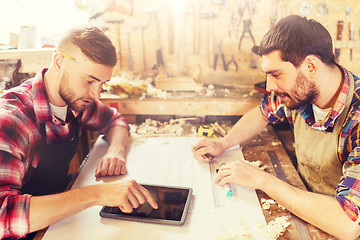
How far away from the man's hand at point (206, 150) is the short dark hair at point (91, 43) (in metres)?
0.62

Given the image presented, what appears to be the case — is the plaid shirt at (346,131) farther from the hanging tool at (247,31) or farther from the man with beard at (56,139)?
the hanging tool at (247,31)

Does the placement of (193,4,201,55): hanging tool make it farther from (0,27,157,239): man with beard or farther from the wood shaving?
(0,27,157,239): man with beard

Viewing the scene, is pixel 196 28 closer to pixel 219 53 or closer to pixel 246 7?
pixel 219 53

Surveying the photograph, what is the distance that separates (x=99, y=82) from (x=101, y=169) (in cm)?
41

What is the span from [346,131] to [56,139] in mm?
1320

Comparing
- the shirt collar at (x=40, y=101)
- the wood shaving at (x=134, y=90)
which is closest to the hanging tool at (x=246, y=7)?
the wood shaving at (x=134, y=90)

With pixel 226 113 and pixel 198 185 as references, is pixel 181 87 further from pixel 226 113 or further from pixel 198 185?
pixel 198 185

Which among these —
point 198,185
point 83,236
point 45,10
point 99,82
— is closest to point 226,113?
point 198,185

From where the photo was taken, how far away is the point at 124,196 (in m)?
1.17

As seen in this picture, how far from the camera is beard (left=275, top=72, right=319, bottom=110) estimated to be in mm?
1315

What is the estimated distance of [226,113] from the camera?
2105mm

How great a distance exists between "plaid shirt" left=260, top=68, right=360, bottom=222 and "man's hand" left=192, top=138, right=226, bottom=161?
1.21 feet

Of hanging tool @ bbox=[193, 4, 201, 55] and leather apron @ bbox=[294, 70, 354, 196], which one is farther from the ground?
hanging tool @ bbox=[193, 4, 201, 55]

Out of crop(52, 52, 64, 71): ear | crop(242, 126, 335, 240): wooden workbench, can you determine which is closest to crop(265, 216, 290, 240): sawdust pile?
crop(242, 126, 335, 240): wooden workbench
